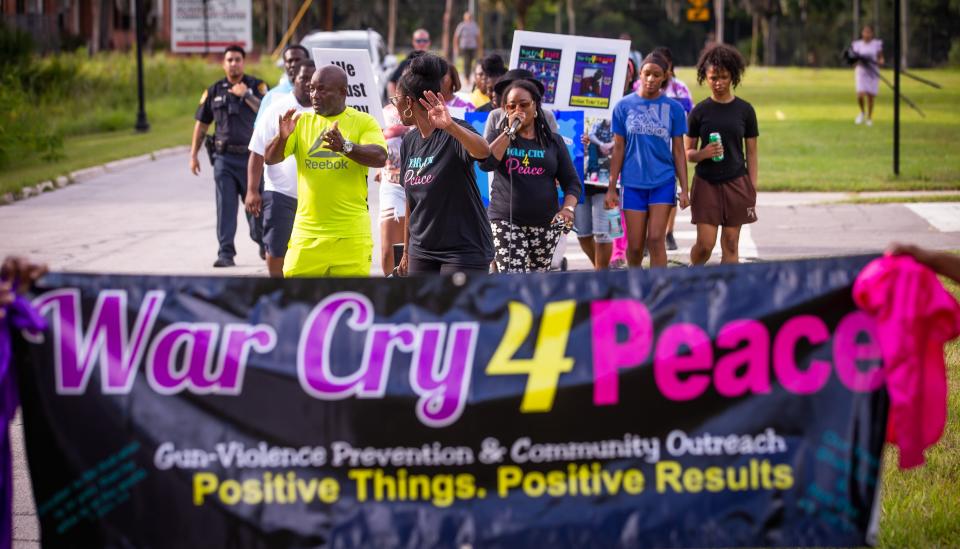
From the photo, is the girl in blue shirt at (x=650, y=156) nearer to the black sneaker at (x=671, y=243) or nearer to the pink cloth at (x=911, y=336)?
the black sneaker at (x=671, y=243)

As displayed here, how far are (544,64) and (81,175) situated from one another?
11.7 m

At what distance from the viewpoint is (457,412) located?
4.53 m

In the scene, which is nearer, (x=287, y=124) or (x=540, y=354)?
(x=540, y=354)

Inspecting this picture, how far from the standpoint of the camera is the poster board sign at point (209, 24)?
39031 millimetres

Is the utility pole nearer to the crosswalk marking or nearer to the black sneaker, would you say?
the crosswalk marking

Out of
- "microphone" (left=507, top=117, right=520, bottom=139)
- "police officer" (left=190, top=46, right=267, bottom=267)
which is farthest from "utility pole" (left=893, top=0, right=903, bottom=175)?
"microphone" (left=507, top=117, right=520, bottom=139)

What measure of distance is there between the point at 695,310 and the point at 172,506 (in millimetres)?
1882

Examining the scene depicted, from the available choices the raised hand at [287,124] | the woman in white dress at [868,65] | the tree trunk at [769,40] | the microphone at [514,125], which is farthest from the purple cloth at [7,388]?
the tree trunk at [769,40]

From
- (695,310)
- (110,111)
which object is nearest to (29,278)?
(695,310)

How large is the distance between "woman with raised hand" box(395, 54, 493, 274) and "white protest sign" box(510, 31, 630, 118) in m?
4.15

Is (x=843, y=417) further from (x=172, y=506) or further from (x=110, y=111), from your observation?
(x=110, y=111)

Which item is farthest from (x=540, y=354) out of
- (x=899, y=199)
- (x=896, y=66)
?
(x=896, y=66)

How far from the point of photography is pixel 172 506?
4.46 metres

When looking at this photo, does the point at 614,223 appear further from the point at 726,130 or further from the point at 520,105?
the point at 520,105
